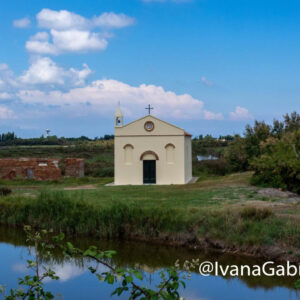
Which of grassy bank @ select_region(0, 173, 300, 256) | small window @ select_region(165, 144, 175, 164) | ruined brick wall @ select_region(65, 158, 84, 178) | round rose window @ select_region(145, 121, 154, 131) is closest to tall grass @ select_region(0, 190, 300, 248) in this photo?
grassy bank @ select_region(0, 173, 300, 256)

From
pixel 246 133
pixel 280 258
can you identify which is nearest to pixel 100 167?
pixel 246 133

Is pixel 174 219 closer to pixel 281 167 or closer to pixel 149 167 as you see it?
pixel 281 167

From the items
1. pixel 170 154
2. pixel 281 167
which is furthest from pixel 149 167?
pixel 281 167

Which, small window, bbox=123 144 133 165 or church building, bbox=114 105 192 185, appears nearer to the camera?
church building, bbox=114 105 192 185

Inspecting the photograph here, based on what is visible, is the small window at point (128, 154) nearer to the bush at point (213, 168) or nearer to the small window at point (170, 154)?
the small window at point (170, 154)

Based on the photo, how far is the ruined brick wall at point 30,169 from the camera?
106 ft

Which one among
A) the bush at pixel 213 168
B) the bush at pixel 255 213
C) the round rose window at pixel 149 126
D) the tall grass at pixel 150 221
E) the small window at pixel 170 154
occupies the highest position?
the round rose window at pixel 149 126

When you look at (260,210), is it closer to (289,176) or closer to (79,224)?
(79,224)

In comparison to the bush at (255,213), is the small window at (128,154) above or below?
above

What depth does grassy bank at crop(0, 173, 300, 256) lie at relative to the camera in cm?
1367

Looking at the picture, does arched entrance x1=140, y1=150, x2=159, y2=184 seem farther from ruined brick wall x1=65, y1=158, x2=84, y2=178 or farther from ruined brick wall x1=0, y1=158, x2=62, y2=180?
ruined brick wall x1=0, y1=158, x2=62, y2=180

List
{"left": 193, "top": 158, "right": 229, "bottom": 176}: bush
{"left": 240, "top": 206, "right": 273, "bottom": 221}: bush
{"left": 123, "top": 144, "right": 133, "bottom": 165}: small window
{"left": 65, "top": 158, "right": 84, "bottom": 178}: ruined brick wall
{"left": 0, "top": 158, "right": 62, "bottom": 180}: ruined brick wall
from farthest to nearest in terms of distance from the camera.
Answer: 1. {"left": 193, "top": 158, "right": 229, "bottom": 176}: bush
2. {"left": 65, "top": 158, "right": 84, "bottom": 178}: ruined brick wall
3. {"left": 0, "top": 158, "right": 62, "bottom": 180}: ruined brick wall
4. {"left": 123, "top": 144, "right": 133, "bottom": 165}: small window
5. {"left": 240, "top": 206, "right": 273, "bottom": 221}: bush

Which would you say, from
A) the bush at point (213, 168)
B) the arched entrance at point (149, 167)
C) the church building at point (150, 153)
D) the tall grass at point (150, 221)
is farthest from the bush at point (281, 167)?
the bush at point (213, 168)

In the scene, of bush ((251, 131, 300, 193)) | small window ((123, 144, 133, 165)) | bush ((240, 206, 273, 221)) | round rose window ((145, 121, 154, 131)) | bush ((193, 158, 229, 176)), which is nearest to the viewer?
bush ((240, 206, 273, 221))
